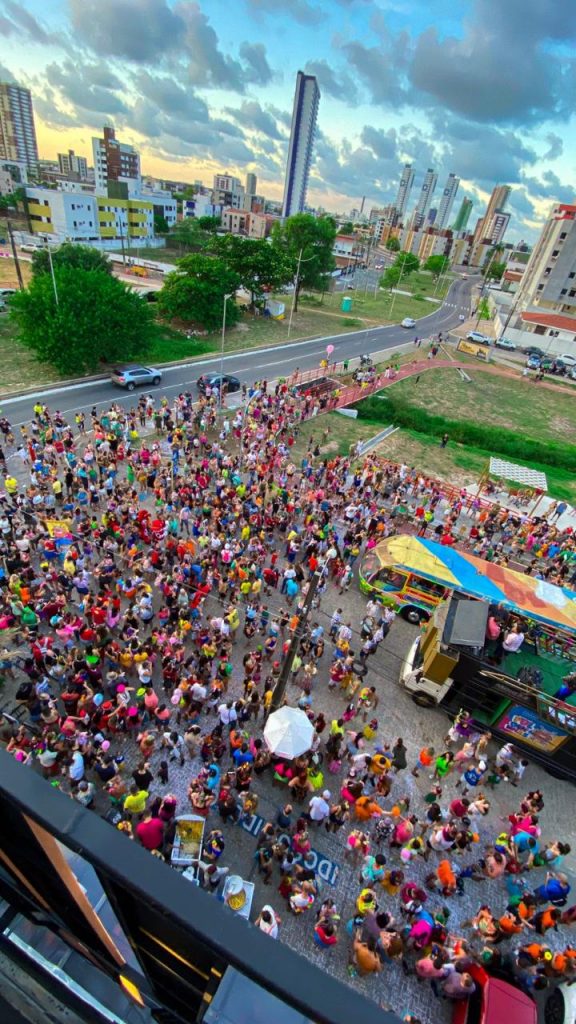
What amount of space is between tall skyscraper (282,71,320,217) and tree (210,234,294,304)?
178m

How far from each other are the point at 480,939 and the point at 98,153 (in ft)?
567

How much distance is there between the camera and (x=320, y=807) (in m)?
9.43

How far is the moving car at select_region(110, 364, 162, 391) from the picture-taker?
100ft

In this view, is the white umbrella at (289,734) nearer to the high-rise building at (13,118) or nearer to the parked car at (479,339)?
the parked car at (479,339)

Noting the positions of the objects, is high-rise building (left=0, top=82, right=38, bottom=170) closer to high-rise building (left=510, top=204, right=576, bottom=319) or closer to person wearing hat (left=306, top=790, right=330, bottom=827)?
high-rise building (left=510, top=204, right=576, bottom=319)

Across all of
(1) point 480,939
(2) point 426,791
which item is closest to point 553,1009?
(1) point 480,939

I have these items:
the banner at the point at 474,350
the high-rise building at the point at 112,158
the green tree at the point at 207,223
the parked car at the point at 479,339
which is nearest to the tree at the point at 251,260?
the banner at the point at 474,350

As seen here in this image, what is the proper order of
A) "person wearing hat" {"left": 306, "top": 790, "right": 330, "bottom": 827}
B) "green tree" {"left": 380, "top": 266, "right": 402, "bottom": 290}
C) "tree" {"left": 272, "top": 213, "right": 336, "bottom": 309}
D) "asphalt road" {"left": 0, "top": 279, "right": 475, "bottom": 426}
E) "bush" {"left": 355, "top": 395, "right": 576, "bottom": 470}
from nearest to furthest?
1. "person wearing hat" {"left": 306, "top": 790, "right": 330, "bottom": 827}
2. "asphalt road" {"left": 0, "top": 279, "right": 475, "bottom": 426}
3. "bush" {"left": 355, "top": 395, "right": 576, "bottom": 470}
4. "tree" {"left": 272, "top": 213, "right": 336, "bottom": 309}
5. "green tree" {"left": 380, "top": 266, "right": 402, "bottom": 290}

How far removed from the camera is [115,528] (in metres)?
15.3

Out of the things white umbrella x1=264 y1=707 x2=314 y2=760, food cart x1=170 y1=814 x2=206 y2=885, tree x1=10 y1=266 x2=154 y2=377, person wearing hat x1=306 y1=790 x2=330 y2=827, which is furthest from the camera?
tree x1=10 y1=266 x2=154 y2=377

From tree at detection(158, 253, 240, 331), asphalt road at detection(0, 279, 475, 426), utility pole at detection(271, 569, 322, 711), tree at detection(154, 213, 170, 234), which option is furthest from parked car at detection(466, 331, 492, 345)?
tree at detection(154, 213, 170, 234)

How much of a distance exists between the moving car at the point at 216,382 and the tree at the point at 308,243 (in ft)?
98.3

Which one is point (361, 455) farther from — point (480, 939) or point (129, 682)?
point (480, 939)

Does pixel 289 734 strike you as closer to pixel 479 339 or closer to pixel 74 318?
pixel 74 318
